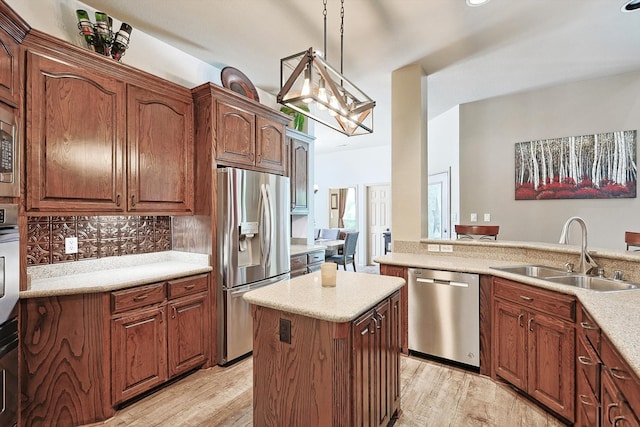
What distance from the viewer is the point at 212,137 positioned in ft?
8.73

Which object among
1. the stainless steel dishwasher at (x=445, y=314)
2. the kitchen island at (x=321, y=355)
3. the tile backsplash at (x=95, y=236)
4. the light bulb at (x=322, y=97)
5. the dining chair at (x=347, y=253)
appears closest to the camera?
the kitchen island at (x=321, y=355)

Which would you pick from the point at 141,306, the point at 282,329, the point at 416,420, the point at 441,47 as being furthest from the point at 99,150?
the point at 441,47

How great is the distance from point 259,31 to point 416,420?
3.17m

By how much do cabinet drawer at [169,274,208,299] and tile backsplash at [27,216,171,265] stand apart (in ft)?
1.94

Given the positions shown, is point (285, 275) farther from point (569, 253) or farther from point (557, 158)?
point (557, 158)

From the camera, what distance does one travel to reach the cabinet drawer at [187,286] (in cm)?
237

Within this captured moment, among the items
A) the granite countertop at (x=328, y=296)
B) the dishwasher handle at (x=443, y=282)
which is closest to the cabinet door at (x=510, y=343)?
the dishwasher handle at (x=443, y=282)

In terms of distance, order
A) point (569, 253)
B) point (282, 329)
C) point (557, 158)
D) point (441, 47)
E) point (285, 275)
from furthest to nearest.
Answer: point (557, 158) < point (285, 275) < point (441, 47) < point (569, 253) < point (282, 329)

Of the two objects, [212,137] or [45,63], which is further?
[212,137]

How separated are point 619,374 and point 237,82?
3.35m

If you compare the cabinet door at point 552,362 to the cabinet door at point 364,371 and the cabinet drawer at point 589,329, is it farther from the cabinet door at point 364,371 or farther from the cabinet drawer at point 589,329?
the cabinet door at point 364,371

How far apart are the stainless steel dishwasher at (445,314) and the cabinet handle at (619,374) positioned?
4.18 feet

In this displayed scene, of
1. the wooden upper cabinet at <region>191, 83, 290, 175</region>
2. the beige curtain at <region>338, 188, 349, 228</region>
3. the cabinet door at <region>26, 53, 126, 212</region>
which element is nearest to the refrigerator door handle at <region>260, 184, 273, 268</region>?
the wooden upper cabinet at <region>191, 83, 290, 175</region>

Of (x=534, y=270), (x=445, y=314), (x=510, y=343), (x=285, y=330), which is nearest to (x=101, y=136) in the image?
(x=285, y=330)
